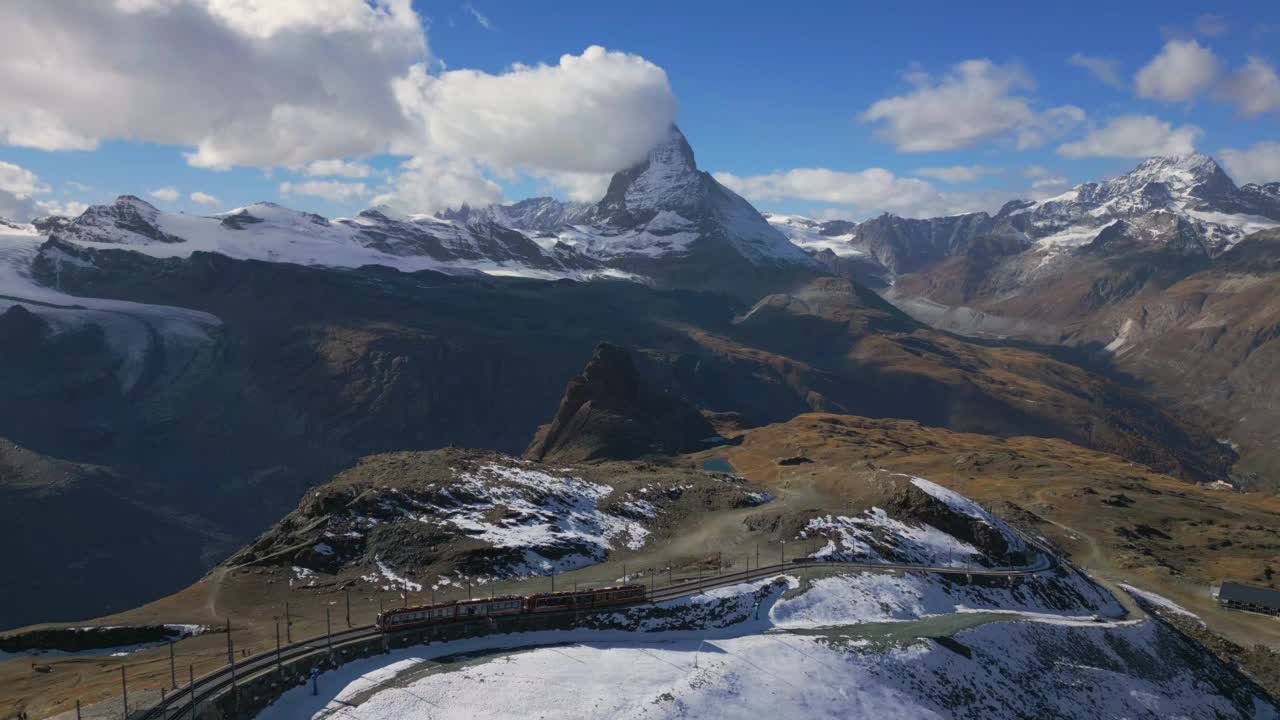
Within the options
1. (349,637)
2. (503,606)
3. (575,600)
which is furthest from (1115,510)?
(349,637)

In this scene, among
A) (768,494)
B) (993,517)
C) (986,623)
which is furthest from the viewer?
(768,494)

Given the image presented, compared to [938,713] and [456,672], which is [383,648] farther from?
[938,713]

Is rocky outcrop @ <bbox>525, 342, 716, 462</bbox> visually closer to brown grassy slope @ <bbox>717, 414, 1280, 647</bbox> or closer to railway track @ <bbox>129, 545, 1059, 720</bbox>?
brown grassy slope @ <bbox>717, 414, 1280, 647</bbox>

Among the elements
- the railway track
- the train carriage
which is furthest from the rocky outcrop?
the train carriage

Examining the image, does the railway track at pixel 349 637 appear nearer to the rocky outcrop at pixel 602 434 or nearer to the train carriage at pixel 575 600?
the train carriage at pixel 575 600

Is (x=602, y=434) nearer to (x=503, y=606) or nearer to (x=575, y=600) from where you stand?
(x=575, y=600)

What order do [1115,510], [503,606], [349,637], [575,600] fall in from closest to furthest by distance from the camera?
[349,637], [503,606], [575,600], [1115,510]

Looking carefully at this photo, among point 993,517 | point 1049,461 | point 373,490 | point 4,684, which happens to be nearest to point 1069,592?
point 993,517
